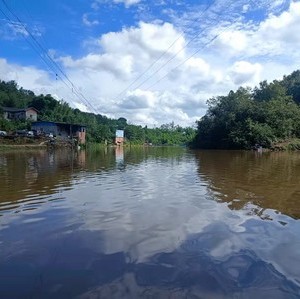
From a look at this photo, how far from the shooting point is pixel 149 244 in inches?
253

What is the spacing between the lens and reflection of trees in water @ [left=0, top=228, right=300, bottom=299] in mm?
4453

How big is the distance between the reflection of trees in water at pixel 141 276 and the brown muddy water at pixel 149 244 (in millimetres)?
13

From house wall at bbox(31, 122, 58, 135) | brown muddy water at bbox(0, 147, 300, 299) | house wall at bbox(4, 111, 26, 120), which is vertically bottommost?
brown muddy water at bbox(0, 147, 300, 299)

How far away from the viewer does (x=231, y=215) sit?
8.85m

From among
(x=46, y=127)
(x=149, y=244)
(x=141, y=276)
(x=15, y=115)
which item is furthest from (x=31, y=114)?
(x=141, y=276)

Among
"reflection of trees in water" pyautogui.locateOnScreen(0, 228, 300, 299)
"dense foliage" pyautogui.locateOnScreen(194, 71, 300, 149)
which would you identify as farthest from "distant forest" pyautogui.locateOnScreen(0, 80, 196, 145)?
"reflection of trees in water" pyautogui.locateOnScreen(0, 228, 300, 299)

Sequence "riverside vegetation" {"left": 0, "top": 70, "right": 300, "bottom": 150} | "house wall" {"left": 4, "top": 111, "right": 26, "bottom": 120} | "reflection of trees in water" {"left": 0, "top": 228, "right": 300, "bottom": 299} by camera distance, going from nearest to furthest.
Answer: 1. "reflection of trees in water" {"left": 0, "top": 228, "right": 300, "bottom": 299}
2. "riverside vegetation" {"left": 0, "top": 70, "right": 300, "bottom": 150}
3. "house wall" {"left": 4, "top": 111, "right": 26, "bottom": 120}

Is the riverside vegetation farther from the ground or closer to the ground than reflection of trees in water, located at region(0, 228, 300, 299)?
farther from the ground

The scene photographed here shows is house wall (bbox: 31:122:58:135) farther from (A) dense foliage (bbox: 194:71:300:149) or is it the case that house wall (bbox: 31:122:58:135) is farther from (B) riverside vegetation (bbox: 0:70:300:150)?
(A) dense foliage (bbox: 194:71:300:149)

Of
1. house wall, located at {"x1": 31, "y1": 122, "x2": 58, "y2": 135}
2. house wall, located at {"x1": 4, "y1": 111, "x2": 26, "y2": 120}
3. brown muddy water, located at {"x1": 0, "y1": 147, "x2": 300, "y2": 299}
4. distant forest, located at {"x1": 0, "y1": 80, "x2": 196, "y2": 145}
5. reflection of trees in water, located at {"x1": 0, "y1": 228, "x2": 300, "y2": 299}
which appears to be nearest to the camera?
reflection of trees in water, located at {"x1": 0, "y1": 228, "x2": 300, "y2": 299}

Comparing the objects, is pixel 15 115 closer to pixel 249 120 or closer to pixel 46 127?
pixel 46 127

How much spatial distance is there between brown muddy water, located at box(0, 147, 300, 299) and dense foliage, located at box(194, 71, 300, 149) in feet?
163

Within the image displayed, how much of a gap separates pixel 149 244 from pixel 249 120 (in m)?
56.9

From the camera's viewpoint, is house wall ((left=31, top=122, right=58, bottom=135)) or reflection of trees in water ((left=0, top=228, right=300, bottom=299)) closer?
reflection of trees in water ((left=0, top=228, right=300, bottom=299))
